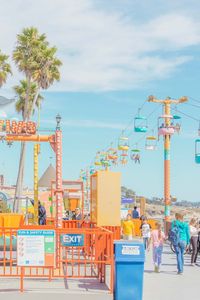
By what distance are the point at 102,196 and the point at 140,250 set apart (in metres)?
4.59

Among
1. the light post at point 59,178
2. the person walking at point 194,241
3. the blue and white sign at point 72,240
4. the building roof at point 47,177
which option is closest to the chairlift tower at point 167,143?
the building roof at point 47,177

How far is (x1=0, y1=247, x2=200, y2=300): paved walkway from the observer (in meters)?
11.7

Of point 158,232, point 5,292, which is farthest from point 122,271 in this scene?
point 158,232

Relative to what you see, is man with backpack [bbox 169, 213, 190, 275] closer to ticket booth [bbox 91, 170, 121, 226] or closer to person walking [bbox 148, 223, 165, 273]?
person walking [bbox 148, 223, 165, 273]

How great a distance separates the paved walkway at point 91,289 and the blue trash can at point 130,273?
319 millimetres

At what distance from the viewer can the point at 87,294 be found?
1190cm

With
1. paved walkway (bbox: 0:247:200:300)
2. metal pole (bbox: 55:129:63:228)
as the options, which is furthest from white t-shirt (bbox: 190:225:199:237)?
metal pole (bbox: 55:129:63:228)

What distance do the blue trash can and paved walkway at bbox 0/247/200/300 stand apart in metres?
0.32

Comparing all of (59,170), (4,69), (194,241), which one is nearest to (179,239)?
(194,241)

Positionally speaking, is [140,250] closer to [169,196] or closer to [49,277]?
[49,277]

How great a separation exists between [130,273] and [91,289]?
1.40 metres

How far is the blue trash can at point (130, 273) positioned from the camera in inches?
456

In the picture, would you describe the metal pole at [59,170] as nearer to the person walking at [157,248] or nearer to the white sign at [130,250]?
the person walking at [157,248]

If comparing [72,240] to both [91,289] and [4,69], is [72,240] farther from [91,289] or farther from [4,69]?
[4,69]
